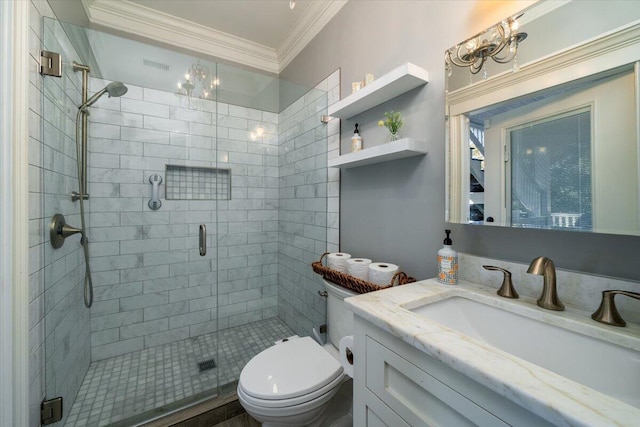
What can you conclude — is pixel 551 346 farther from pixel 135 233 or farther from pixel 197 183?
pixel 135 233

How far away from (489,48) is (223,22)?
2.18 meters

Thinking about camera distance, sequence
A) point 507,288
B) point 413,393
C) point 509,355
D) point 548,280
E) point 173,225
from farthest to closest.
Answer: point 173,225
point 507,288
point 548,280
point 413,393
point 509,355

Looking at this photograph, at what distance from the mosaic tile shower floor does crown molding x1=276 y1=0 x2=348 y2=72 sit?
2.58 metres

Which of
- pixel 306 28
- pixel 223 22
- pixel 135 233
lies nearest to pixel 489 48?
pixel 306 28

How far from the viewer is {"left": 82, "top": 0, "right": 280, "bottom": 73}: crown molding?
6.47 feet

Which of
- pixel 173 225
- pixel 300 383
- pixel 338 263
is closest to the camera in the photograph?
pixel 300 383

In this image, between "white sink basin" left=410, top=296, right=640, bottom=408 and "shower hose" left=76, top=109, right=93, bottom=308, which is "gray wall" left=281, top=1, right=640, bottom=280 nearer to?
"white sink basin" left=410, top=296, right=640, bottom=408

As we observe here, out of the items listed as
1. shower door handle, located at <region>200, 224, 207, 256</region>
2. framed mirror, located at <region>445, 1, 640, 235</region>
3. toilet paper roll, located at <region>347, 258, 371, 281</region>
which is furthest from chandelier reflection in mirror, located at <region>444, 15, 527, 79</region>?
shower door handle, located at <region>200, 224, 207, 256</region>

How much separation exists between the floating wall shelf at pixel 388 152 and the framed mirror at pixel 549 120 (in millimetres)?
148

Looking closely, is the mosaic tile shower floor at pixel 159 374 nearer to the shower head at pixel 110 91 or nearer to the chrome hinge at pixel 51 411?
the chrome hinge at pixel 51 411

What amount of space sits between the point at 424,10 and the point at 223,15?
171 centimetres

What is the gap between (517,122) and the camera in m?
0.90

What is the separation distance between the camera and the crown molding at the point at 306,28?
1866 millimetres

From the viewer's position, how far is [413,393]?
63 centimetres
